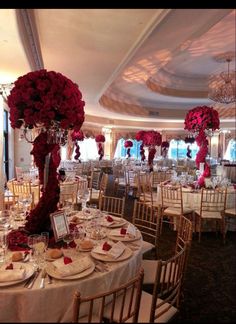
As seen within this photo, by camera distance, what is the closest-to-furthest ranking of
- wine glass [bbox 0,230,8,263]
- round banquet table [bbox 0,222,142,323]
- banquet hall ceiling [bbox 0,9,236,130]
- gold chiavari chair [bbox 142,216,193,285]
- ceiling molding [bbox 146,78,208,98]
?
round banquet table [bbox 0,222,142,323], wine glass [bbox 0,230,8,263], gold chiavari chair [bbox 142,216,193,285], banquet hall ceiling [bbox 0,9,236,130], ceiling molding [bbox 146,78,208,98]

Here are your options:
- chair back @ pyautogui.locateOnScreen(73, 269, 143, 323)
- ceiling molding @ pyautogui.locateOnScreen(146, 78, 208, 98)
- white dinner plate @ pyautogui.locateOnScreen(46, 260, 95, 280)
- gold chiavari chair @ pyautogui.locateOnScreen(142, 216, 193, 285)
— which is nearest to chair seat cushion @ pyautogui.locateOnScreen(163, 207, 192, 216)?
gold chiavari chair @ pyautogui.locateOnScreen(142, 216, 193, 285)

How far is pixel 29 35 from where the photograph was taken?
13.0ft

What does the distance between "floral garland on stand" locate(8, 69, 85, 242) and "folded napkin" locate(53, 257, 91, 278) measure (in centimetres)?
65

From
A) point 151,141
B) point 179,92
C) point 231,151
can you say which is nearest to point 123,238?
point 151,141

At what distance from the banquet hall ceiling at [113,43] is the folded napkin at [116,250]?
8.34ft

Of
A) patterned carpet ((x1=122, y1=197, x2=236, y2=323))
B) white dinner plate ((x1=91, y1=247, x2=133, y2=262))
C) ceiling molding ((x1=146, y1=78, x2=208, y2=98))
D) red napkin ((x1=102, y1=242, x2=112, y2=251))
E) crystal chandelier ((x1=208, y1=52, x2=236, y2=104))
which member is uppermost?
ceiling molding ((x1=146, y1=78, x2=208, y2=98))

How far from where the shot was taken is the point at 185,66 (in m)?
9.37

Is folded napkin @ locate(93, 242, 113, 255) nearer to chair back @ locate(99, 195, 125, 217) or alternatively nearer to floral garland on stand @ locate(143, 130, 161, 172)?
chair back @ locate(99, 195, 125, 217)

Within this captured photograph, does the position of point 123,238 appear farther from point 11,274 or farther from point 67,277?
point 11,274

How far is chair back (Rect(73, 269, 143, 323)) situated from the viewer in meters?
1.42

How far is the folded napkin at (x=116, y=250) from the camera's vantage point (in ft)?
7.77

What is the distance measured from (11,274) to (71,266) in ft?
1.31

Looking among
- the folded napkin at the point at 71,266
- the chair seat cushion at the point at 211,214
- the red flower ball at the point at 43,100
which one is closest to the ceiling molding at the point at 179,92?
the chair seat cushion at the point at 211,214

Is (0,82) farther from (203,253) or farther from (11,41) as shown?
(203,253)
